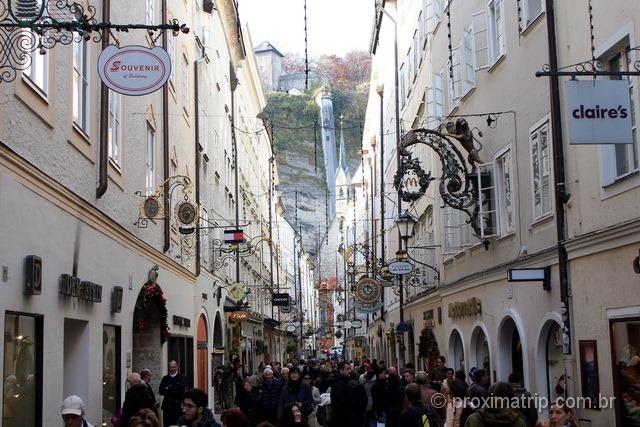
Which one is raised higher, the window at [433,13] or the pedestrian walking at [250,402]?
the window at [433,13]

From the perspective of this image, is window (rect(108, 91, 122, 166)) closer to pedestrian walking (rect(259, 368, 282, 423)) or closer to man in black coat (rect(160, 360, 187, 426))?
man in black coat (rect(160, 360, 187, 426))

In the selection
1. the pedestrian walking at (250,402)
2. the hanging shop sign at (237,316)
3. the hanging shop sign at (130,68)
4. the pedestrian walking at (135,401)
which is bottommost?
the pedestrian walking at (250,402)

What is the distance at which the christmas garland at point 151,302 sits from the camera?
17953mm

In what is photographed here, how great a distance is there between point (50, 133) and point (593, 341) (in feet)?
26.1

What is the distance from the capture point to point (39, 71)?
37.1 ft

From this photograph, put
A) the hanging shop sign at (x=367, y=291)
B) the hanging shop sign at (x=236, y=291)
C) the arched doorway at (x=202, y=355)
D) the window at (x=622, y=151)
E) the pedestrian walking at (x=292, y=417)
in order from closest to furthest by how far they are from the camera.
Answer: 1. the pedestrian walking at (x=292, y=417)
2. the window at (x=622, y=151)
3. the arched doorway at (x=202, y=355)
4. the hanging shop sign at (x=236, y=291)
5. the hanging shop sign at (x=367, y=291)

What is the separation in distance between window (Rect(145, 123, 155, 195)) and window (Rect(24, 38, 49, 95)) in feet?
25.9

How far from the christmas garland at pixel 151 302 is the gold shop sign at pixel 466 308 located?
6.92 m

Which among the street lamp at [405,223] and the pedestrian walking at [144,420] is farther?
the street lamp at [405,223]

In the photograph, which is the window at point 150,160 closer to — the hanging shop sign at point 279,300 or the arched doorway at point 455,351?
the arched doorway at point 455,351

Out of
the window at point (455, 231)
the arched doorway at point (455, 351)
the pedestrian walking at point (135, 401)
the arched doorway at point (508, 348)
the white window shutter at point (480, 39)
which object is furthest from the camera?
the arched doorway at point (455, 351)

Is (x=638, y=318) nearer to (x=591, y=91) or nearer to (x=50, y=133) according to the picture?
(x=591, y=91)

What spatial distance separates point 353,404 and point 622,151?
5.50 m

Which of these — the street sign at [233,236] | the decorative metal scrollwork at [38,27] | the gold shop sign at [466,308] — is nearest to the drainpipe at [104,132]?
the decorative metal scrollwork at [38,27]
